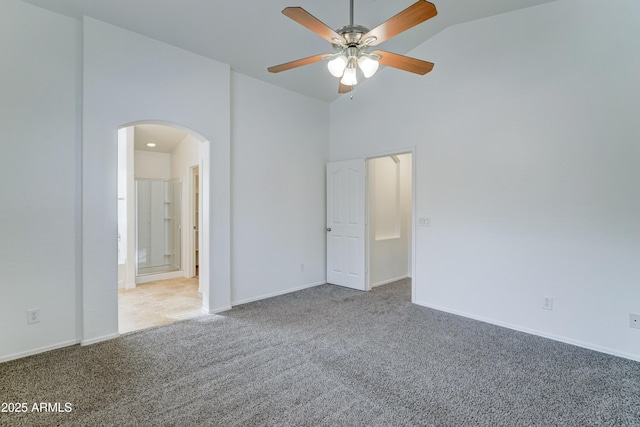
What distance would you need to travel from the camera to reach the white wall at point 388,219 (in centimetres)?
483

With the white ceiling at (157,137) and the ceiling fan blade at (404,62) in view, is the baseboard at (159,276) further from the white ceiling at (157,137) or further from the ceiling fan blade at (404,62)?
the ceiling fan blade at (404,62)

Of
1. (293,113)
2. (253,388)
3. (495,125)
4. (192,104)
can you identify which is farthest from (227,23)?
(253,388)

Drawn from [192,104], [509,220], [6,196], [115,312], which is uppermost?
[192,104]

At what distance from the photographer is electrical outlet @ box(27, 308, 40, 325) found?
2613 mm

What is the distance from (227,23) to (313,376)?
A: 11.4ft

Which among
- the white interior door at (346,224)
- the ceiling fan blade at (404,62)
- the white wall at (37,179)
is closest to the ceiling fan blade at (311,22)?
the ceiling fan blade at (404,62)

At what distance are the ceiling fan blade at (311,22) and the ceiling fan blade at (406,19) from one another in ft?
0.68

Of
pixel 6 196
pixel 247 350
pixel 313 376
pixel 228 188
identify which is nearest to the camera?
pixel 313 376

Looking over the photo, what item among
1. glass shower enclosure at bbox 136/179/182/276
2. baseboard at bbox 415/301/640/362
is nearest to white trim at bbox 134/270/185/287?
glass shower enclosure at bbox 136/179/182/276

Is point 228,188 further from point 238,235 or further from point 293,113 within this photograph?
point 293,113

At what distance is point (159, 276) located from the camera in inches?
218

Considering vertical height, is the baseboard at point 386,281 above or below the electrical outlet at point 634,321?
below

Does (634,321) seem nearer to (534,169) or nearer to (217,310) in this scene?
(534,169)

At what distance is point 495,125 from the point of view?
11.0ft
